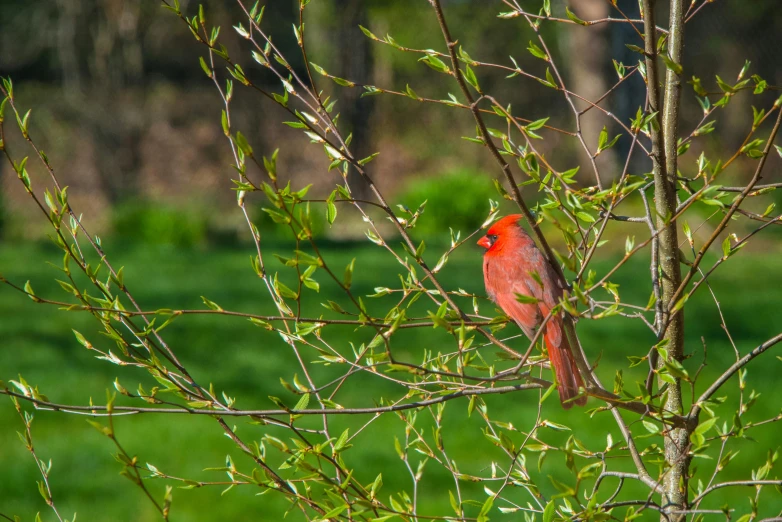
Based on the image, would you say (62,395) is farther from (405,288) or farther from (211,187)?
(211,187)

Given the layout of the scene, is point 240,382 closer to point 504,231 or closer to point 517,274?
point 504,231

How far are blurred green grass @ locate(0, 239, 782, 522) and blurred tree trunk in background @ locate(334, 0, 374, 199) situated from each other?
3.53m

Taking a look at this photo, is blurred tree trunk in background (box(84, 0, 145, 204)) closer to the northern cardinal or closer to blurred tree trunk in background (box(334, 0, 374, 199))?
blurred tree trunk in background (box(334, 0, 374, 199))

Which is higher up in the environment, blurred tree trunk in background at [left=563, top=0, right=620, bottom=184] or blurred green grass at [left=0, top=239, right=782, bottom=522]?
blurred tree trunk in background at [left=563, top=0, right=620, bottom=184]

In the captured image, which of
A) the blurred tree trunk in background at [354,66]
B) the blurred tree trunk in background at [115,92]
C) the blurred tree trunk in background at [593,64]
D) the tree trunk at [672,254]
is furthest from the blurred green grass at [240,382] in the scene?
the blurred tree trunk in background at [115,92]

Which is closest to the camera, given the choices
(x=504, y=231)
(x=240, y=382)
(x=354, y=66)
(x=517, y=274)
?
(x=517, y=274)

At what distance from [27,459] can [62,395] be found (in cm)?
89

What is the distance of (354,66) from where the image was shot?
42.2 ft

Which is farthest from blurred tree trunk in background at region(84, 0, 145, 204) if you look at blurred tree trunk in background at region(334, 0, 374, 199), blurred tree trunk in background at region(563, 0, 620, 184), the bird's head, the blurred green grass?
the bird's head

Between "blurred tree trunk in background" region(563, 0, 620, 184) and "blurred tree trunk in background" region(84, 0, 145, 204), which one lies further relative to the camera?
"blurred tree trunk in background" region(84, 0, 145, 204)

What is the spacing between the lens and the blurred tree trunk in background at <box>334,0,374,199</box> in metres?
12.8

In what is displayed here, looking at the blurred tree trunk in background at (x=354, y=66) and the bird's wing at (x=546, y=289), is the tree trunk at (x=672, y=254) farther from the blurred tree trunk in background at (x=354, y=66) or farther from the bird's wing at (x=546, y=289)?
the blurred tree trunk in background at (x=354, y=66)

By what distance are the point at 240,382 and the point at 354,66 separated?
24.7ft

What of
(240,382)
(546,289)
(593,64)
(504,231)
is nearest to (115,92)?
(593,64)
